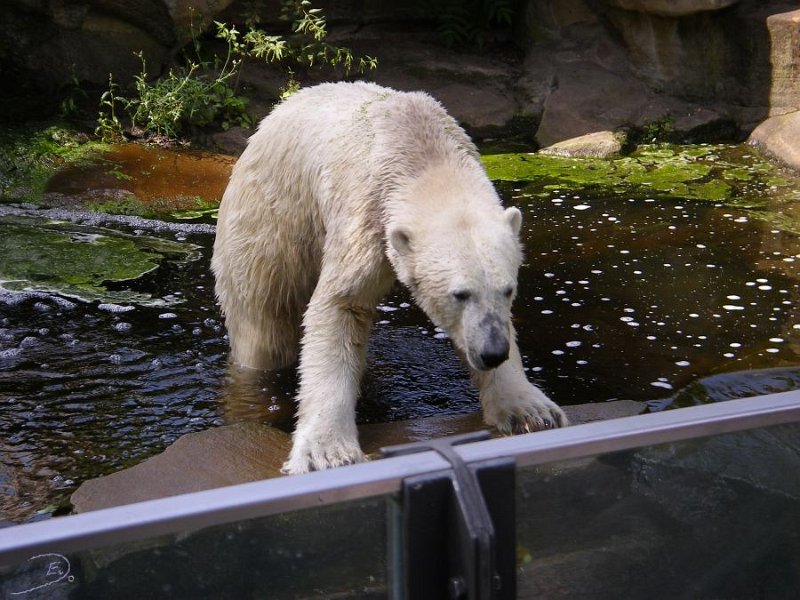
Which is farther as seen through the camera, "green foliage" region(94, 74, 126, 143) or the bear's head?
"green foliage" region(94, 74, 126, 143)

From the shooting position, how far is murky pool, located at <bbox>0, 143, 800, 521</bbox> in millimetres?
4242

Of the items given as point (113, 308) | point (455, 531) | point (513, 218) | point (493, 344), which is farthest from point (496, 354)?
point (113, 308)

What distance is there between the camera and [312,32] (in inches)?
371

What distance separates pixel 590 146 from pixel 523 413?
5332 mm

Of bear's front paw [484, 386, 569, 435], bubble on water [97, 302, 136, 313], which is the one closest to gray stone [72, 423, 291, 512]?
bear's front paw [484, 386, 569, 435]

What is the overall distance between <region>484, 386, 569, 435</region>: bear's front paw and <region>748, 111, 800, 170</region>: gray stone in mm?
5234

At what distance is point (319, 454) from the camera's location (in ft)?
11.6

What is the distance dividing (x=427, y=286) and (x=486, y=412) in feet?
2.23

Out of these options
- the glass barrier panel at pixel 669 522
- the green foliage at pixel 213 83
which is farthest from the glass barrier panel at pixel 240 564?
the green foliage at pixel 213 83

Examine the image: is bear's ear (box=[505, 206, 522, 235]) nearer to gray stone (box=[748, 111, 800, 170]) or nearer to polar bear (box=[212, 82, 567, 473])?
polar bear (box=[212, 82, 567, 473])

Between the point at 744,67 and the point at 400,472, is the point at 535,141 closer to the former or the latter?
the point at 744,67

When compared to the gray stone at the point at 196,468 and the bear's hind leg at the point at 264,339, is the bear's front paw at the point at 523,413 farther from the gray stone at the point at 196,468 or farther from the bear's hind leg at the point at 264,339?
the bear's hind leg at the point at 264,339

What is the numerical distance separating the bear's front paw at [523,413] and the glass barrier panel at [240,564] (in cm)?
242

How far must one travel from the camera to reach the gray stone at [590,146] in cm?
865
